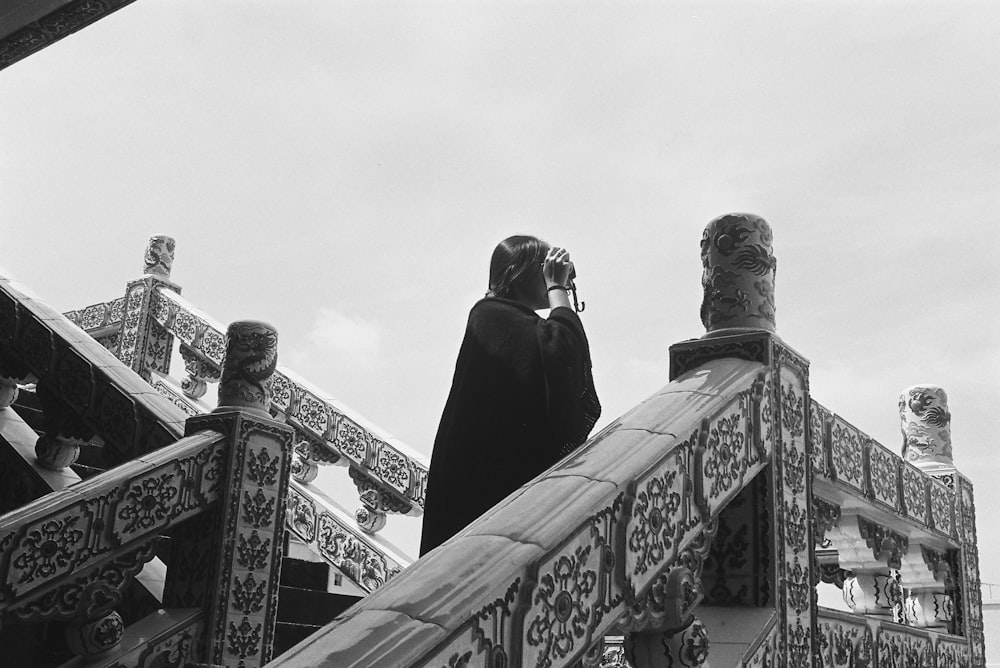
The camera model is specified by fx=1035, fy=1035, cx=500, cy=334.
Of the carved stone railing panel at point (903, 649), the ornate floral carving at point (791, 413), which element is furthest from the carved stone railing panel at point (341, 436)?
the ornate floral carving at point (791, 413)

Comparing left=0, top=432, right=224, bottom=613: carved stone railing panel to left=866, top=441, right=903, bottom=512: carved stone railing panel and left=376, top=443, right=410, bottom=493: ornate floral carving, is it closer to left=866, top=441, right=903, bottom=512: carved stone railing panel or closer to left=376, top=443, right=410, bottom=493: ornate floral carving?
left=866, top=441, right=903, bottom=512: carved stone railing panel

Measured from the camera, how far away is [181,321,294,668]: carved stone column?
4035mm

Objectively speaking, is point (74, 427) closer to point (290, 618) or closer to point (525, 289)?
point (290, 618)

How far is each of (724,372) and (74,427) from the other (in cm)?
334

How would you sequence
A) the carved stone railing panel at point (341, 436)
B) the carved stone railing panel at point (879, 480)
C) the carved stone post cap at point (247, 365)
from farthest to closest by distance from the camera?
the carved stone railing panel at point (341, 436) < the carved stone post cap at point (247, 365) < the carved stone railing panel at point (879, 480)

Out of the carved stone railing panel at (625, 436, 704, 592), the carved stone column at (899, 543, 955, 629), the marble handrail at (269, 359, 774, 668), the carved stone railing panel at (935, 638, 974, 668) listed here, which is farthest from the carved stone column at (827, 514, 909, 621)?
the carved stone railing panel at (625, 436, 704, 592)

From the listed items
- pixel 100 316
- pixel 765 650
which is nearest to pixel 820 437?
pixel 765 650

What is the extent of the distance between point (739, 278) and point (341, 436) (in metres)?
5.16

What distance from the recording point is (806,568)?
9.18 ft

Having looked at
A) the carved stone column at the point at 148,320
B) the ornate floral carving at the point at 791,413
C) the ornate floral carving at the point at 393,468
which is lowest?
the ornate floral carving at the point at 791,413

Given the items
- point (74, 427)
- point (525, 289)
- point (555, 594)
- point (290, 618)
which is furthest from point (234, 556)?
point (555, 594)

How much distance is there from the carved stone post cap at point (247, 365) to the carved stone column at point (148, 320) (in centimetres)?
568

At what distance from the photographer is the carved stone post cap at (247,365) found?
4.41 meters

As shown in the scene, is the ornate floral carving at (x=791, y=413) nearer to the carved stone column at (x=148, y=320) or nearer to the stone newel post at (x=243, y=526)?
the stone newel post at (x=243, y=526)
